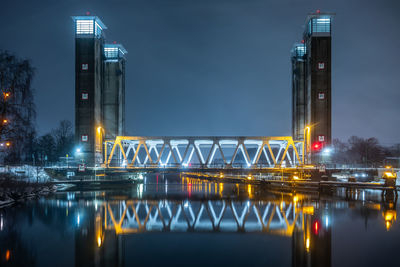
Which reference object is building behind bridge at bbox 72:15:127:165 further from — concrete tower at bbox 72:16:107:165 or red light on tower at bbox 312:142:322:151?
red light on tower at bbox 312:142:322:151

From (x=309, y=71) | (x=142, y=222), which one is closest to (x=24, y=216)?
(x=142, y=222)

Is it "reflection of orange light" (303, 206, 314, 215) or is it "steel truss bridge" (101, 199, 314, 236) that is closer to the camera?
"steel truss bridge" (101, 199, 314, 236)

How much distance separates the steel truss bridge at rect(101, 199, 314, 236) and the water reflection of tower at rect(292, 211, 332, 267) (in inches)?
26.2

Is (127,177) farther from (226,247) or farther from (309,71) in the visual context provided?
(226,247)

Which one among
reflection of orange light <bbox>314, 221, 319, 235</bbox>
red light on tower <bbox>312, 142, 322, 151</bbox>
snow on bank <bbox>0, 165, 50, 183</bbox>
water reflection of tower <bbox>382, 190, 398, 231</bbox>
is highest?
red light on tower <bbox>312, 142, 322, 151</bbox>

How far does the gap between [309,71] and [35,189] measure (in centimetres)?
3929

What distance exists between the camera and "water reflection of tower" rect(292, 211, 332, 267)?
1747cm

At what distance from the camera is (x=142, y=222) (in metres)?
27.7

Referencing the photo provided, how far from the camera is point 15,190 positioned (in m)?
37.2

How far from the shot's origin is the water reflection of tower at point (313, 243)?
17469mm

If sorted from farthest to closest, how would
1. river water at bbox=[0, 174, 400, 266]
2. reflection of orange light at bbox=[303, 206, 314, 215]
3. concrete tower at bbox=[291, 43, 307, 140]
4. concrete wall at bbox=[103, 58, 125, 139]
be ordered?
concrete wall at bbox=[103, 58, 125, 139] < concrete tower at bbox=[291, 43, 307, 140] < reflection of orange light at bbox=[303, 206, 314, 215] < river water at bbox=[0, 174, 400, 266]

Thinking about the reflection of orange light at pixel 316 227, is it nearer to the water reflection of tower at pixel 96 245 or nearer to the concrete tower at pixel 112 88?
the water reflection of tower at pixel 96 245

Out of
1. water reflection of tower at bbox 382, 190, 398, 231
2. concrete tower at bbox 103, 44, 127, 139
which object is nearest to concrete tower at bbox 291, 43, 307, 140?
water reflection of tower at bbox 382, 190, 398, 231

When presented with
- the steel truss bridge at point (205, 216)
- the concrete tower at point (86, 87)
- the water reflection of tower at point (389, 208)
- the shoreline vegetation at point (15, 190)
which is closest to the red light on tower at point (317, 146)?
the water reflection of tower at point (389, 208)
